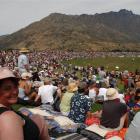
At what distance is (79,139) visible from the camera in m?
7.94

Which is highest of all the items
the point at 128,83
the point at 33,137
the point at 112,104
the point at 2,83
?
the point at 2,83

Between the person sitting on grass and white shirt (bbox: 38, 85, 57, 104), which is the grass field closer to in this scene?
white shirt (bbox: 38, 85, 57, 104)

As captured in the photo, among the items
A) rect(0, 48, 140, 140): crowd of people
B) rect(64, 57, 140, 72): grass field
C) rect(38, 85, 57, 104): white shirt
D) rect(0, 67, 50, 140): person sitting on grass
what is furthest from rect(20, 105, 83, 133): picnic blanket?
rect(64, 57, 140, 72): grass field

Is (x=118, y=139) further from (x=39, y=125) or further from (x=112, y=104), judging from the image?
(x=39, y=125)

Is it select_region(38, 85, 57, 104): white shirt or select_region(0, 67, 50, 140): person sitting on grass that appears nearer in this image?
select_region(0, 67, 50, 140): person sitting on grass

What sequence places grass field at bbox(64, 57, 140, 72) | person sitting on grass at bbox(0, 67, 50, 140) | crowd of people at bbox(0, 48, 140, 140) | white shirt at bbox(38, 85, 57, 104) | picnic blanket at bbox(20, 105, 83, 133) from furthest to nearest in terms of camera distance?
grass field at bbox(64, 57, 140, 72) < white shirt at bbox(38, 85, 57, 104) < picnic blanket at bbox(20, 105, 83, 133) < crowd of people at bbox(0, 48, 140, 140) < person sitting on grass at bbox(0, 67, 50, 140)

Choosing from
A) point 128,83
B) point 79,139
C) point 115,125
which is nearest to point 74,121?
point 115,125

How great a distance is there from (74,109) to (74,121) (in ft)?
0.90

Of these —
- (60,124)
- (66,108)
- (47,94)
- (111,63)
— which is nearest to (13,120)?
(60,124)

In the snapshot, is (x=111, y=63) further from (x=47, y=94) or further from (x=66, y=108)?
(x=66, y=108)

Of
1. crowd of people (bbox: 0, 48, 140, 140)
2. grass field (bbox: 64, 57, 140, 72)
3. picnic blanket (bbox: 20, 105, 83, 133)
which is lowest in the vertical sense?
grass field (bbox: 64, 57, 140, 72)

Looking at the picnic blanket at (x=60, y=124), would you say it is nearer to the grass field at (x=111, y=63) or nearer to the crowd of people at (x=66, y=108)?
the crowd of people at (x=66, y=108)

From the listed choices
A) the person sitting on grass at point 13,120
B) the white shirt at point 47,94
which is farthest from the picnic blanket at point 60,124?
the person sitting on grass at point 13,120

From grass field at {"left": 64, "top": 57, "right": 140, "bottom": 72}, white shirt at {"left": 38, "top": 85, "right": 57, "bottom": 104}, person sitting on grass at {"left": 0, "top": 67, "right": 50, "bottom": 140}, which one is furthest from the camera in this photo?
grass field at {"left": 64, "top": 57, "right": 140, "bottom": 72}
